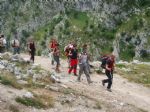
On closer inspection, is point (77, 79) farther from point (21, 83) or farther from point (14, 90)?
point (14, 90)

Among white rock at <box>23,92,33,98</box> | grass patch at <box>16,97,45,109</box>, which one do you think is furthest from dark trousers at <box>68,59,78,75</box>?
grass patch at <box>16,97,45,109</box>

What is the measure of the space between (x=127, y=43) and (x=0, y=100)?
574ft

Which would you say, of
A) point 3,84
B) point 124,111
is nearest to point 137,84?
point 124,111

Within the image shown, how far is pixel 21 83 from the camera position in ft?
86.7

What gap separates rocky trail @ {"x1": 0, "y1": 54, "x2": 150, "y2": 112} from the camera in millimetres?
23859

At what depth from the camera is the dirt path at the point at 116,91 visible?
96.7 feet

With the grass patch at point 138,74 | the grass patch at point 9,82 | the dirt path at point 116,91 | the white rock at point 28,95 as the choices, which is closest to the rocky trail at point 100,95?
the dirt path at point 116,91

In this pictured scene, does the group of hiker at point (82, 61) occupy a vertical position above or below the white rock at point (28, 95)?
above

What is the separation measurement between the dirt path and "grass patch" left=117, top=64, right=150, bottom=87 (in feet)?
4.38

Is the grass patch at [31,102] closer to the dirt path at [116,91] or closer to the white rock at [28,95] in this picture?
the white rock at [28,95]

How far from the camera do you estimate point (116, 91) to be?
34281mm

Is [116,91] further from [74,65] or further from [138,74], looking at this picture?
[138,74]

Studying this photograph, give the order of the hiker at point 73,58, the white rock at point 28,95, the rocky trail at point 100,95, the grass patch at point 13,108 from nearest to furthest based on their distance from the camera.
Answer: the grass patch at point 13,108
the white rock at point 28,95
the rocky trail at point 100,95
the hiker at point 73,58

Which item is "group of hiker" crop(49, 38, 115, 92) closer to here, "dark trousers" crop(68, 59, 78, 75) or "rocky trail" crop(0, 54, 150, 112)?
"dark trousers" crop(68, 59, 78, 75)
